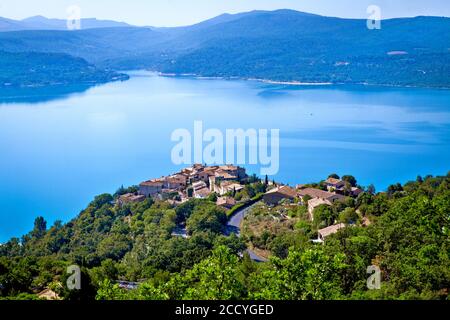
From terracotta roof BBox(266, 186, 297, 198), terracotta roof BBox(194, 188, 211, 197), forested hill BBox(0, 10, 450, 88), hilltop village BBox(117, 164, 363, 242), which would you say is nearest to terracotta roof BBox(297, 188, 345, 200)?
hilltop village BBox(117, 164, 363, 242)

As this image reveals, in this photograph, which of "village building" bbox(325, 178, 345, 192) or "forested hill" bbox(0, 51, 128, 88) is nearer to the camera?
"village building" bbox(325, 178, 345, 192)

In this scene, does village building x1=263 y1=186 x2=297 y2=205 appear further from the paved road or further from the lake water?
the lake water

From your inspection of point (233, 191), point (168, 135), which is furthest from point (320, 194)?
point (168, 135)

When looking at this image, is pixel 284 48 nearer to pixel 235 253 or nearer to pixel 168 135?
pixel 168 135

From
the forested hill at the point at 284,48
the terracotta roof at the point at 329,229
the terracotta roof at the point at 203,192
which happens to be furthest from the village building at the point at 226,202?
the forested hill at the point at 284,48

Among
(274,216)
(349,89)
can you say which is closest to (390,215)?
(274,216)
